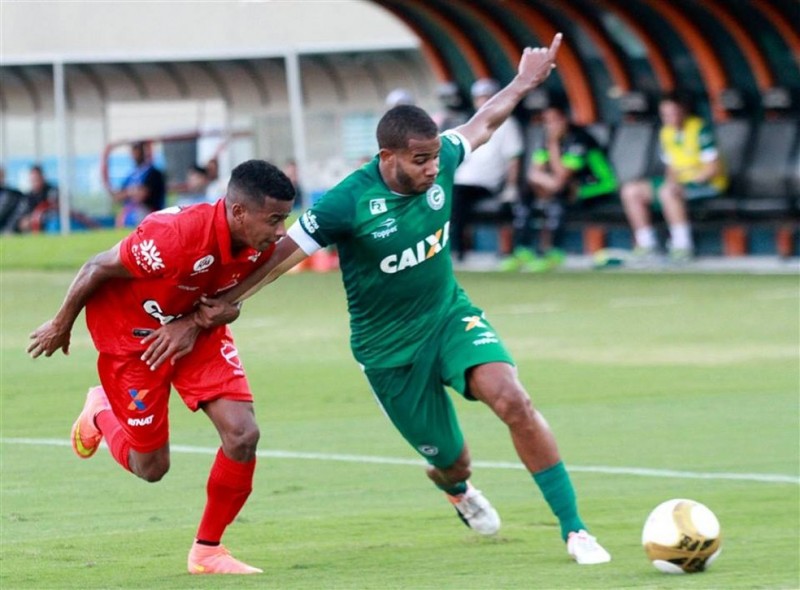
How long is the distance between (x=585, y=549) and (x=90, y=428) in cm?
280

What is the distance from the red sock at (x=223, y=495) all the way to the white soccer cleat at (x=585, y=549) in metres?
1.45

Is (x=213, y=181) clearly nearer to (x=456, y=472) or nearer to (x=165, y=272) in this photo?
(x=456, y=472)

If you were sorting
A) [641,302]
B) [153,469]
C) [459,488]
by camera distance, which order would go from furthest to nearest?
[641,302] → [459,488] → [153,469]

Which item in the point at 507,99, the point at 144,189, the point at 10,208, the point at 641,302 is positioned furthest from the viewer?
the point at 10,208

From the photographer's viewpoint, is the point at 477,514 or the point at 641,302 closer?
the point at 477,514

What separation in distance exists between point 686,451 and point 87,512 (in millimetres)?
3845

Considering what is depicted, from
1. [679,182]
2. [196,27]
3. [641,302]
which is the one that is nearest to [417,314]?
[641,302]

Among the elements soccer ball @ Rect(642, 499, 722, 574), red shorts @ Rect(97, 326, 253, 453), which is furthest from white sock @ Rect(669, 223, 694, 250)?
soccer ball @ Rect(642, 499, 722, 574)

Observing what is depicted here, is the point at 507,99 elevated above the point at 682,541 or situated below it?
above

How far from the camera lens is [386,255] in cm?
809

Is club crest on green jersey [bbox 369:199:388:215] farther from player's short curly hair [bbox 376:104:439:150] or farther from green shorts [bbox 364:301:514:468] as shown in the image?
green shorts [bbox 364:301:514:468]

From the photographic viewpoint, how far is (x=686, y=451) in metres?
11.0

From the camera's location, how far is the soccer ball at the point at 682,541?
733 centimetres

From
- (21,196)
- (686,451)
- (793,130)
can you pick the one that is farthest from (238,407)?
(21,196)
